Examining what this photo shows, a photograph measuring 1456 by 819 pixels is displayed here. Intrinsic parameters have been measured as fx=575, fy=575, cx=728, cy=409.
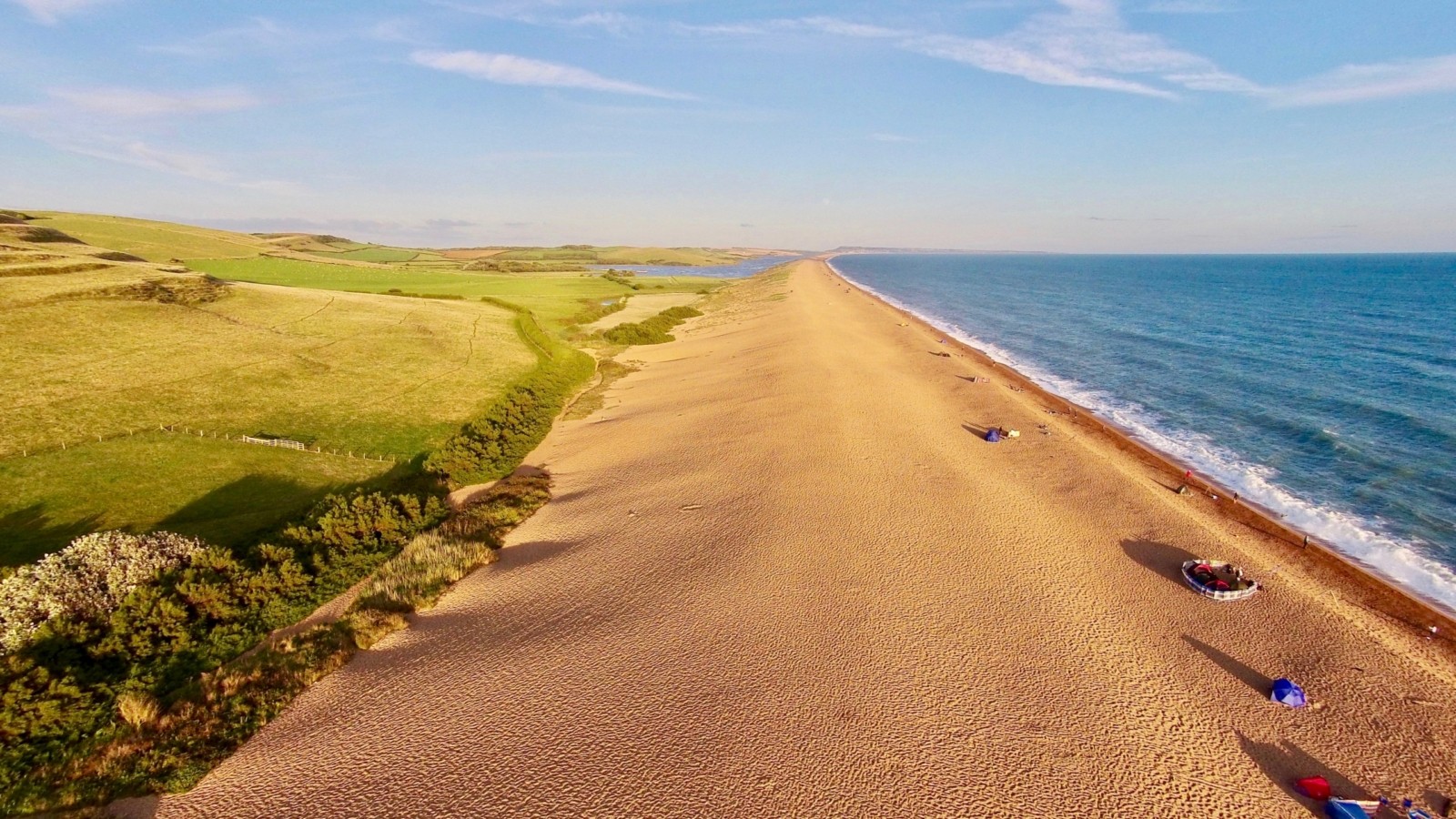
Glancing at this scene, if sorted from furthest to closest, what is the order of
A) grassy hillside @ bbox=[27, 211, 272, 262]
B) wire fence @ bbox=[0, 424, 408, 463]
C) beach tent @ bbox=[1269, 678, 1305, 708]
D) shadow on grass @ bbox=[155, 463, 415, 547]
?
grassy hillside @ bbox=[27, 211, 272, 262] < wire fence @ bbox=[0, 424, 408, 463] < shadow on grass @ bbox=[155, 463, 415, 547] < beach tent @ bbox=[1269, 678, 1305, 708]

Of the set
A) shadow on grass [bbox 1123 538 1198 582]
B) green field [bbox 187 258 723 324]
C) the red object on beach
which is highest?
green field [bbox 187 258 723 324]

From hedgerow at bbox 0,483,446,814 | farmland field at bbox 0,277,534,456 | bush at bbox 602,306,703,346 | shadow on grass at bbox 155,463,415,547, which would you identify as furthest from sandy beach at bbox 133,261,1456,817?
bush at bbox 602,306,703,346

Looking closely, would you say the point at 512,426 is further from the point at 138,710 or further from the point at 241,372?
the point at 138,710

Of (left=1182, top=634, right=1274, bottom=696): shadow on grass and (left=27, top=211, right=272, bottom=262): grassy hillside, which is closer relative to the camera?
(left=1182, top=634, right=1274, bottom=696): shadow on grass

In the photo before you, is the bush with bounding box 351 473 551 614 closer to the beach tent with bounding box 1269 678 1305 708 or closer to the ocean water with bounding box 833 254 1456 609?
the beach tent with bounding box 1269 678 1305 708

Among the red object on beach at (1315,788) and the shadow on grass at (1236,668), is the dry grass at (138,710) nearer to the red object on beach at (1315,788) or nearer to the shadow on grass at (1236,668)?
the red object on beach at (1315,788)

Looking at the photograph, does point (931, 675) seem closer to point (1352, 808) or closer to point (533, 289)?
point (1352, 808)
